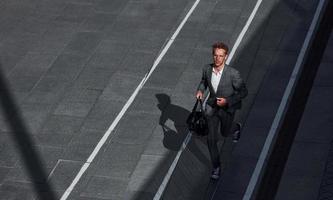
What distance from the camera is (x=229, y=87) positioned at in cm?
991

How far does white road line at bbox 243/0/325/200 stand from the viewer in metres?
10.4

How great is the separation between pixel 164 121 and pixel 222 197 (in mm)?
2271

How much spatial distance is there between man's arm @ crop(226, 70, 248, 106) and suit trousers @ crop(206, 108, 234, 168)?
26cm

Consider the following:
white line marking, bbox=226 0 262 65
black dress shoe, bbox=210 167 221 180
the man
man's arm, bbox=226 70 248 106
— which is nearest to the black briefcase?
the man

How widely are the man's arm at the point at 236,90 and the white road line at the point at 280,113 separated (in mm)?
1346

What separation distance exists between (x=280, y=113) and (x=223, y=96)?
2230 millimetres

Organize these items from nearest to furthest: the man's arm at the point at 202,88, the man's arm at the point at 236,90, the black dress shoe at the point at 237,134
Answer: the man's arm at the point at 236,90 → the man's arm at the point at 202,88 → the black dress shoe at the point at 237,134

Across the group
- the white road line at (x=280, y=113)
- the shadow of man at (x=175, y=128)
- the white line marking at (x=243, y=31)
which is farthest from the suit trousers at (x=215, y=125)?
the white line marking at (x=243, y=31)

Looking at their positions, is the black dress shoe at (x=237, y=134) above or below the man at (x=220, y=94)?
below

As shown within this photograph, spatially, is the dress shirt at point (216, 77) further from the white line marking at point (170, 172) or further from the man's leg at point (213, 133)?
the white line marking at point (170, 172)

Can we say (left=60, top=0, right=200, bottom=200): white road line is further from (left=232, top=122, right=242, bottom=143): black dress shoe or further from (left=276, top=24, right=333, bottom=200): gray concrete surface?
(left=276, top=24, right=333, bottom=200): gray concrete surface

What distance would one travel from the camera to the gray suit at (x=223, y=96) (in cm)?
985

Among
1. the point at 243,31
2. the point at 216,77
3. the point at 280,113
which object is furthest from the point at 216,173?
the point at 243,31

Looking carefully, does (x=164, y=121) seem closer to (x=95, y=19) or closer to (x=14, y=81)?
(x=14, y=81)
